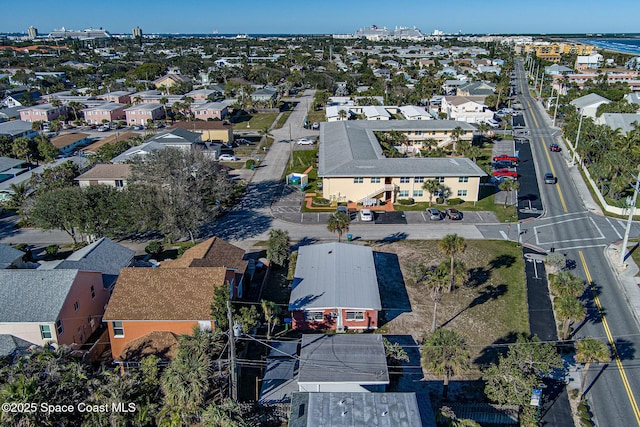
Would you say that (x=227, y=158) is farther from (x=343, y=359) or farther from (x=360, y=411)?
(x=360, y=411)

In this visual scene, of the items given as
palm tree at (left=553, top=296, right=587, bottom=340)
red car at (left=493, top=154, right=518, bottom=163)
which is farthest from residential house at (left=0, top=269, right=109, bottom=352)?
red car at (left=493, top=154, right=518, bottom=163)

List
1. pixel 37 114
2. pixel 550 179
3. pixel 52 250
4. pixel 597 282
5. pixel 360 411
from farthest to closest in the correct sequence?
pixel 37 114
pixel 550 179
pixel 52 250
pixel 597 282
pixel 360 411

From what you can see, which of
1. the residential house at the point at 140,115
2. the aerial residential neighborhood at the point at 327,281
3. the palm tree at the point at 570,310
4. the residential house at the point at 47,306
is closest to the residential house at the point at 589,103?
the aerial residential neighborhood at the point at 327,281

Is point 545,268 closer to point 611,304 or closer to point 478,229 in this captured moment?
point 611,304

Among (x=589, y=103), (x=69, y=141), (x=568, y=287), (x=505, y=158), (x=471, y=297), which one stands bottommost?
(x=471, y=297)

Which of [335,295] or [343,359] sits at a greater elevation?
[335,295]

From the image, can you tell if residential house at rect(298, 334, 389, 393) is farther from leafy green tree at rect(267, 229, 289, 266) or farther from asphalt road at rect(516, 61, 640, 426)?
leafy green tree at rect(267, 229, 289, 266)

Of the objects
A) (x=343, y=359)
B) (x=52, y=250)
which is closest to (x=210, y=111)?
(x=52, y=250)
